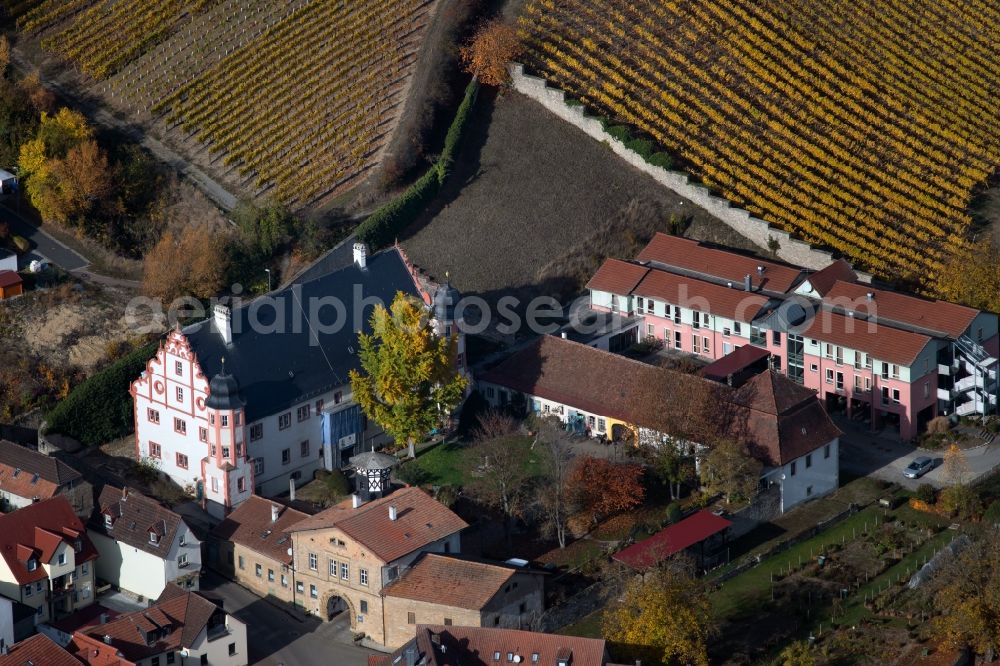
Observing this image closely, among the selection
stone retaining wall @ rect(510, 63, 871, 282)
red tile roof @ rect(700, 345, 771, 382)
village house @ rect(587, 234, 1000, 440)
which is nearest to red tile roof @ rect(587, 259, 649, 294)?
village house @ rect(587, 234, 1000, 440)

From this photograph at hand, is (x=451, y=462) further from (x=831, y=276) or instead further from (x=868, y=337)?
(x=831, y=276)

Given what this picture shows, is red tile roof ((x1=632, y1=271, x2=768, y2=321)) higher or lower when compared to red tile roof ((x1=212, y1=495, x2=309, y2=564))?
higher

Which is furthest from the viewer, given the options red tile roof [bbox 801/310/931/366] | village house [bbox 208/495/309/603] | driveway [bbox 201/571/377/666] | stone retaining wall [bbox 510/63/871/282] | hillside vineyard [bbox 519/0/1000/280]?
hillside vineyard [bbox 519/0/1000/280]

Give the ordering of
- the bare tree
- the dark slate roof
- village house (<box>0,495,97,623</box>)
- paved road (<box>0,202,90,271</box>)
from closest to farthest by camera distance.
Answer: village house (<box>0,495,97,623</box>) → the bare tree → the dark slate roof → paved road (<box>0,202,90,271</box>)

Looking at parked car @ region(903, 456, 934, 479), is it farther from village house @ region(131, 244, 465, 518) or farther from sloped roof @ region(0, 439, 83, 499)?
sloped roof @ region(0, 439, 83, 499)

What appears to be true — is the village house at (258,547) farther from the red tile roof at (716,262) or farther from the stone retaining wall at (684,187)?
the stone retaining wall at (684,187)

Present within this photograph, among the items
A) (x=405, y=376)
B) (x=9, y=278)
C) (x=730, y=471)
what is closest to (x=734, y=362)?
(x=730, y=471)

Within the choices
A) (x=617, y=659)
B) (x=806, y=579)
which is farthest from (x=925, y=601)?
(x=617, y=659)
